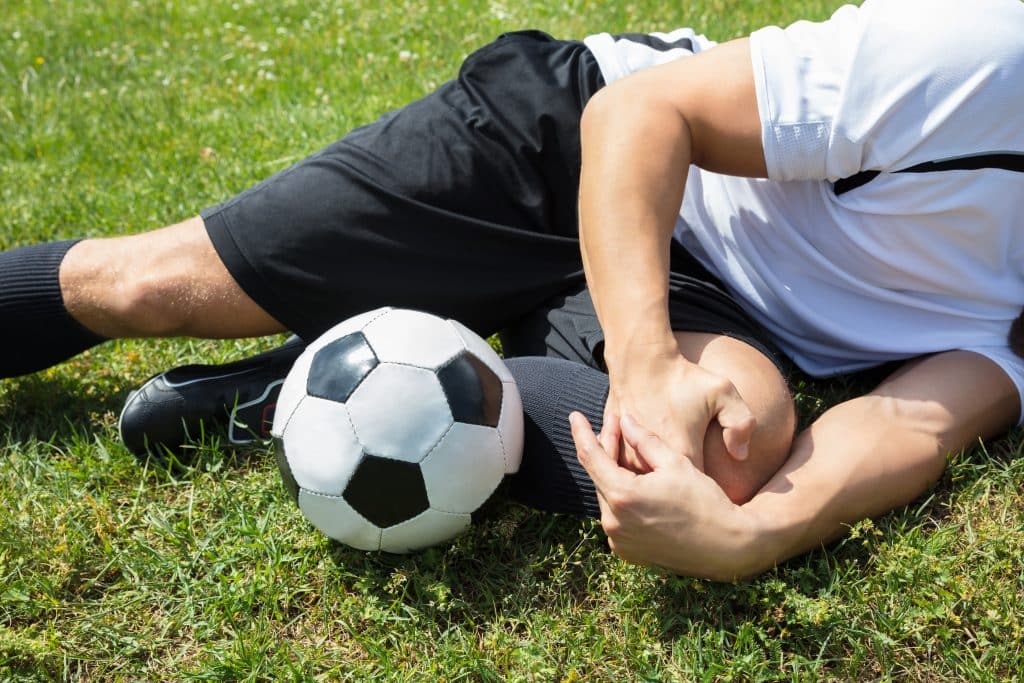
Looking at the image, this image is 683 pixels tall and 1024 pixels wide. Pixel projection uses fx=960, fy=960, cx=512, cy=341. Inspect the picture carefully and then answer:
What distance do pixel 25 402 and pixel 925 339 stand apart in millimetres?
2523

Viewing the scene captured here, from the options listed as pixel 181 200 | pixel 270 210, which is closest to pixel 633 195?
pixel 270 210

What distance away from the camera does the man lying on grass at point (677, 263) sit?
190cm

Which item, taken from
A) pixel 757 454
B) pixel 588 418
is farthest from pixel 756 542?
pixel 588 418

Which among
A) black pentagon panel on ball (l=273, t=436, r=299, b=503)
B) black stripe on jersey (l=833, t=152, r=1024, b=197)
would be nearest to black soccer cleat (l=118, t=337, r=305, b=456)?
black pentagon panel on ball (l=273, t=436, r=299, b=503)

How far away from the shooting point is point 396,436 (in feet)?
6.73

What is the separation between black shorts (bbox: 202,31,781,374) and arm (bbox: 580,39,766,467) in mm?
442

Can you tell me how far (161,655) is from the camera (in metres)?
2.10

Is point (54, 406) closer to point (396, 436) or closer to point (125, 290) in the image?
point (125, 290)

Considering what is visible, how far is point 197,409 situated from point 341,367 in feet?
2.25

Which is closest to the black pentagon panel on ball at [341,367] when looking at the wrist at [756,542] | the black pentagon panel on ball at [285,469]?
the black pentagon panel on ball at [285,469]

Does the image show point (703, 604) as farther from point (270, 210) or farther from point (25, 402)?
point (25, 402)

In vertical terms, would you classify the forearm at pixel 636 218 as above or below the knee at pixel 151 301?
above

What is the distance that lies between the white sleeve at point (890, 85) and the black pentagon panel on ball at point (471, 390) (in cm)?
78

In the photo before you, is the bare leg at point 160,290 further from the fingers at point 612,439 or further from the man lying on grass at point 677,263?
the fingers at point 612,439
